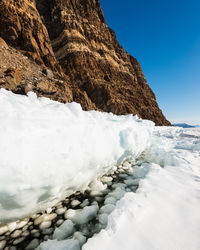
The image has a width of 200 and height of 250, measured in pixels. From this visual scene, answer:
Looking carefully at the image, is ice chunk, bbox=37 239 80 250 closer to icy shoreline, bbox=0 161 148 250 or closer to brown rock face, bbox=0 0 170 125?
icy shoreline, bbox=0 161 148 250

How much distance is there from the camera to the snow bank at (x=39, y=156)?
0.84 meters

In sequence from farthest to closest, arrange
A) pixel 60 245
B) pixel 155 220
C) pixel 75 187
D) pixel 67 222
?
pixel 75 187
pixel 67 222
pixel 155 220
pixel 60 245

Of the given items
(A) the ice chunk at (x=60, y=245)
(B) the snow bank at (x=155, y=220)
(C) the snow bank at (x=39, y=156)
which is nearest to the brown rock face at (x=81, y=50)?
(C) the snow bank at (x=39, y=156)

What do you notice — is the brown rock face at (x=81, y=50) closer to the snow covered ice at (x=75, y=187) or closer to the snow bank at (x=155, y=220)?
the snow covered ice at (x=75, y=187)

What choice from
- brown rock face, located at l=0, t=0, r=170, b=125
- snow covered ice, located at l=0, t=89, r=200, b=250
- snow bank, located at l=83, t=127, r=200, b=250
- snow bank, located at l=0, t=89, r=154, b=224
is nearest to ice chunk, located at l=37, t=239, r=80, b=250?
snow covered ice, located at l=0, t=89, r=200, b=250

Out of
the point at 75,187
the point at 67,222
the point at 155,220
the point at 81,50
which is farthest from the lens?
the point at 81,50

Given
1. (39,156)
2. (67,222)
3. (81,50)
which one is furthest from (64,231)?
(81,50)

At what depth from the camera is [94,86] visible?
19.7 m

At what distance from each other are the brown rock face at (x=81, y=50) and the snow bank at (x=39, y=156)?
13108mm

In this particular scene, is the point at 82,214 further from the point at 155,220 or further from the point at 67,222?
the point at 155,220

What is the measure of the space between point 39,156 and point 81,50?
24.0m

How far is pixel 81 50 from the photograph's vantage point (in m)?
21.0

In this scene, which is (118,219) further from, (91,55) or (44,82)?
(91,55)

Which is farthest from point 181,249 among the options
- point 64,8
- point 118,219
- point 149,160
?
point 64,8
